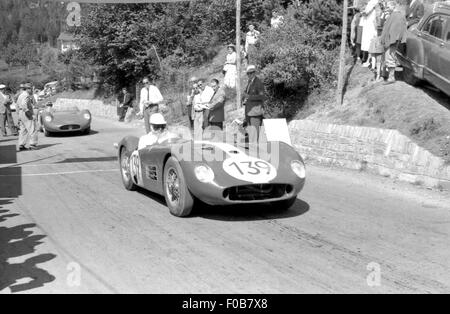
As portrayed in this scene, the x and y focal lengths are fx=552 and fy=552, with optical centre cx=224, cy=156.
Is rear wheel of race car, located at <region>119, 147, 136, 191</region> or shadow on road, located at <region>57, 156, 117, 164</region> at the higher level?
rear wheel of race car, located at <region>119, 147, 136, 191</region>

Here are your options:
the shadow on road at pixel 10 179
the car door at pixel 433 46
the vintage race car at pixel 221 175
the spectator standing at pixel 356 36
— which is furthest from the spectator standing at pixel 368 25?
the shadow on road at pixel 10 179

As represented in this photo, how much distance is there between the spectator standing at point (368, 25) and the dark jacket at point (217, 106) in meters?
4.05

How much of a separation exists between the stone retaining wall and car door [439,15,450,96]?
1301mm

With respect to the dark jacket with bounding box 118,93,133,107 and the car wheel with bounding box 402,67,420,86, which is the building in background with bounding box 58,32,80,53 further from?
the car wheel with bounding box 402,67,420,86

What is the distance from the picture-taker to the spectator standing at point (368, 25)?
14.0 m

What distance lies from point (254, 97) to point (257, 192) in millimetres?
5283

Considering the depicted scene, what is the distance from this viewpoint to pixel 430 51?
10734 mm

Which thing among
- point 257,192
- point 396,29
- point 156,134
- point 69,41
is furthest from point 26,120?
point 69,41

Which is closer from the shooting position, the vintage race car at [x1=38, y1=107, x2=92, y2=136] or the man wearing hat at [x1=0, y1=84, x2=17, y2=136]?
the vintage race car at [x1=38, y1=107, x2=92, y2=136]

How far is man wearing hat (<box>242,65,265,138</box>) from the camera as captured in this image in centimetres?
1177

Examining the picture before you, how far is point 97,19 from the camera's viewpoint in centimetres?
2852

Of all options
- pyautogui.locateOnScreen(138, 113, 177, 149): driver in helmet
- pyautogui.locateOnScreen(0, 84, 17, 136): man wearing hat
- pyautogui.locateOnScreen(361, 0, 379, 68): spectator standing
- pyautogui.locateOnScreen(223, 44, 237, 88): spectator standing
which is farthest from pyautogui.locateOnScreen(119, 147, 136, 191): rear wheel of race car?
pyautogui.locateOnScreen(0, 84, 17, 136): man wearing hat
